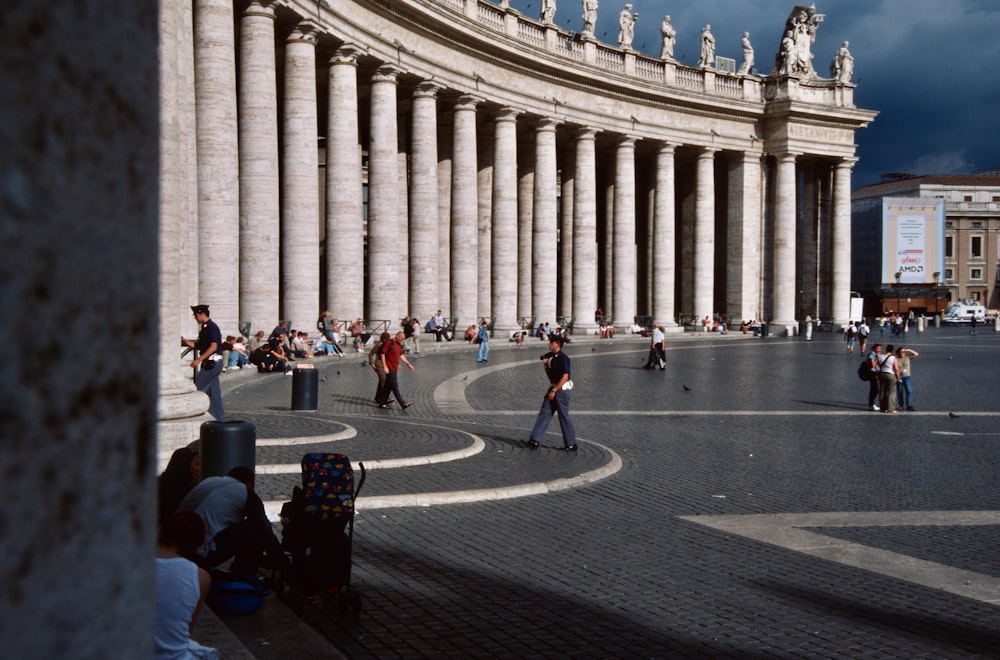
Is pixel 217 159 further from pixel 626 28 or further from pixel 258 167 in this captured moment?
pixel 626 28

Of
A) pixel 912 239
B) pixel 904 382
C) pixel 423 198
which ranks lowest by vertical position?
pixel 904 382

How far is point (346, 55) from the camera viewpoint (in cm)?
3506

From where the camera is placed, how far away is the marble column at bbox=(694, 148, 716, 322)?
5766 centimetres

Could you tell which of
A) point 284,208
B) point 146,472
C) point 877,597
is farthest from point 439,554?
point 284,208

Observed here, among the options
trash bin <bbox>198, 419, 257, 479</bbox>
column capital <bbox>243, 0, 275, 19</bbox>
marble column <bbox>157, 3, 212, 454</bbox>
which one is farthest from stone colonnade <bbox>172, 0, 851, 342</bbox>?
trash bin <bbox>198, 419, 257, 479</bbox>

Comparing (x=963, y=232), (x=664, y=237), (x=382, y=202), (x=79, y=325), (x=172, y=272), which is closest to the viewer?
(x=79, y=325)

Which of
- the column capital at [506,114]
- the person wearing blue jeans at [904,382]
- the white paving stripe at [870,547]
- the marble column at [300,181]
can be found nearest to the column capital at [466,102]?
the column capital at [506,114]

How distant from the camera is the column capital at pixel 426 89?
1617 inches

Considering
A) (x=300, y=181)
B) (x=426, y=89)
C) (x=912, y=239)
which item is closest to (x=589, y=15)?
(x=426, y=89)

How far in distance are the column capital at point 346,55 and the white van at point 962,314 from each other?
73.0 metres

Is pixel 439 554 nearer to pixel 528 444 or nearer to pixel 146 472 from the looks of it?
pixel 528 444

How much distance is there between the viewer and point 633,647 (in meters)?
6.24

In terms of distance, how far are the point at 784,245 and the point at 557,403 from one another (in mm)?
48955

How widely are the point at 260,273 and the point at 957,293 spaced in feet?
339
